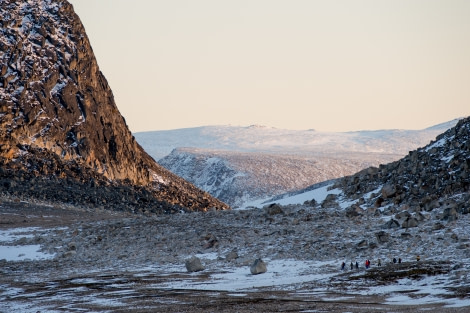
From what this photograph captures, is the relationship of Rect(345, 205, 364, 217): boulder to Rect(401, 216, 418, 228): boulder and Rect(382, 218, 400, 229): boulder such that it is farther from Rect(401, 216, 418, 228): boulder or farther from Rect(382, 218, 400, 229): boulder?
Rect(401, 216, 418, 228): boulder

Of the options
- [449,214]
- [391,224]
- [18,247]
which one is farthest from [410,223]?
[18,247]

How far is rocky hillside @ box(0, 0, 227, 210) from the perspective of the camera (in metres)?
101

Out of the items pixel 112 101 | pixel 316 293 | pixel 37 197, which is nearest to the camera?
pixel 316 293

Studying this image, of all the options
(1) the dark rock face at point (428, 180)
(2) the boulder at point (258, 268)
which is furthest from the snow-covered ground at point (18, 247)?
(1) the dark rock face at point (428, 180)

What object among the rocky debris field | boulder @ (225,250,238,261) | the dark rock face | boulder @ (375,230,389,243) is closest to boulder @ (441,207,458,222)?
the dark rock face

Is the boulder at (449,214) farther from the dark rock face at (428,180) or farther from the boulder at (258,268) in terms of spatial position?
the boulder at (258,268)

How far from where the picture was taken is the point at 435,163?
60.2 m

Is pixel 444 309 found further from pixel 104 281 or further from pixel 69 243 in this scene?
pixel 69 243

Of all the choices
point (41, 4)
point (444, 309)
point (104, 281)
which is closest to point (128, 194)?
point (41, 4)

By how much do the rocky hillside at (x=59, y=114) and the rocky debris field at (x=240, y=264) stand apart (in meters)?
34.0

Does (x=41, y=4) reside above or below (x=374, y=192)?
above

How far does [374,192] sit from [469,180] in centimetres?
873

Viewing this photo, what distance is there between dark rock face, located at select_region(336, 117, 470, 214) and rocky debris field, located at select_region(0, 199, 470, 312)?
2.60 meters

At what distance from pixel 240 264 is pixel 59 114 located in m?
66.4
